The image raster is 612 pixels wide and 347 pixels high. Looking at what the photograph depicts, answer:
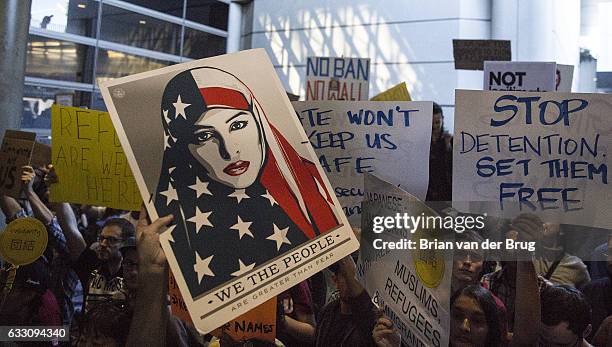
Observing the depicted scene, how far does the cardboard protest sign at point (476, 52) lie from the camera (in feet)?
18.0

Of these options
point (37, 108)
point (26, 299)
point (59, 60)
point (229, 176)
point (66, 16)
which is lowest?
point (26, 299)

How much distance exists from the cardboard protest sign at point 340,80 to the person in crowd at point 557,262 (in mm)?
3568

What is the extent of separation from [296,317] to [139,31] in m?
10.4

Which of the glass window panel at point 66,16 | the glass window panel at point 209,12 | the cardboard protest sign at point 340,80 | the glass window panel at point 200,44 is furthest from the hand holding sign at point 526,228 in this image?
the glass window panel at point 209,12

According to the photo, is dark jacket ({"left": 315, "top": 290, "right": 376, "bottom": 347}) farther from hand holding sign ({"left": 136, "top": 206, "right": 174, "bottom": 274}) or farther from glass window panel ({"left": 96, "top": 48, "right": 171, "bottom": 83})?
glass window panel ({"left": 96, "top": 48, "right": 171, "bottom": 83})

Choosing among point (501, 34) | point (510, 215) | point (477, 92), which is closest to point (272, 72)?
point (477, 92)

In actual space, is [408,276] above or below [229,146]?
below

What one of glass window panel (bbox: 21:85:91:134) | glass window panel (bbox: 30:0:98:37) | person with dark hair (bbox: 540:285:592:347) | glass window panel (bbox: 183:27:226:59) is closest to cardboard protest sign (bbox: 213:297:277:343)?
person with dark hair (bbox: 540:285:592:347)

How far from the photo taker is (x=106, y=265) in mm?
2871

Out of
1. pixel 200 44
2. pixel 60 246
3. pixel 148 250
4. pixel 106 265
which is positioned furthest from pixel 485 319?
pixel 200 44

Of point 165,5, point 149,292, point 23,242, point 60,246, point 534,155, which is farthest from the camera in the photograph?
point 165,5

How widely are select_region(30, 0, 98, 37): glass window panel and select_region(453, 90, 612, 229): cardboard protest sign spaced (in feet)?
30.0

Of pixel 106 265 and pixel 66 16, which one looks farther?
pixel 66 16

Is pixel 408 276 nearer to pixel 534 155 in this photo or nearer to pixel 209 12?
pixel 534 155
